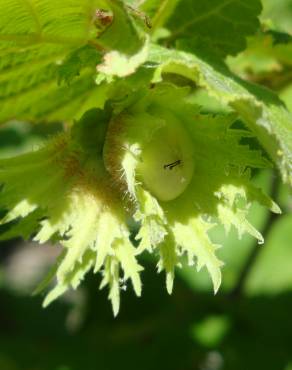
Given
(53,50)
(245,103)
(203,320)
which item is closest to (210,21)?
(53,50)

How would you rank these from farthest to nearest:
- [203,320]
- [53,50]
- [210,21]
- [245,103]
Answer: [203,320]
[210,21]
[53,50]
[245,103]

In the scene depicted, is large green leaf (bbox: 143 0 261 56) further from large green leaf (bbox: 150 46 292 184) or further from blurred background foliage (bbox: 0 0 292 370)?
blurred background foliage (bbox: 0 0 292 370)

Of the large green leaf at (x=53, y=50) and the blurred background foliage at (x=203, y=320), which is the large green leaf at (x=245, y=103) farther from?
the blurred background foliage at (x=203, y=320)

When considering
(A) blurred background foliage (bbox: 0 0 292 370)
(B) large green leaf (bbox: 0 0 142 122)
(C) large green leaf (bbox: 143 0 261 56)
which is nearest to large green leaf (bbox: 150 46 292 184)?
(B) large green leaf (bbox: 0 0 142 122)

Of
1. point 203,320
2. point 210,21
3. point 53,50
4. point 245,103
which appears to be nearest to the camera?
point 245,103

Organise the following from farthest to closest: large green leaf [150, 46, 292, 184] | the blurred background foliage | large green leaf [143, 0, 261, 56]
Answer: the blurred background foliage, large green leaf [143, 0, 261, 56], large green leaf [150, 46, 292, 184]

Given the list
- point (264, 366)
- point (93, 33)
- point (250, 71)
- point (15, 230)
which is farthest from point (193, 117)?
point (264, 366)

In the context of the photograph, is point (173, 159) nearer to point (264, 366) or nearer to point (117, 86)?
point (117, 86)

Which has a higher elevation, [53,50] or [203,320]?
[53,50]

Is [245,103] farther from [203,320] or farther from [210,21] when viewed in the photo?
[203,320]

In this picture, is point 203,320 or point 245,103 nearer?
point 245,103

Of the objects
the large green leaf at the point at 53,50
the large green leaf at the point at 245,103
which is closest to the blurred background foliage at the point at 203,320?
the large green leaf at the point at 53,50
